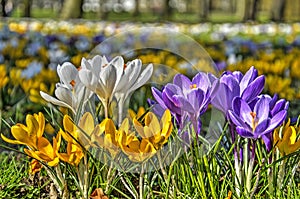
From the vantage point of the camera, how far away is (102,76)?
1662 millimetres

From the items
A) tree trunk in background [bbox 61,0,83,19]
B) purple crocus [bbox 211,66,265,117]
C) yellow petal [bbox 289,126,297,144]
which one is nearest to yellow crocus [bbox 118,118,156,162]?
purple crocus [bbox 211,66,265,117]

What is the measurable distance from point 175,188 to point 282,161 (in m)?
0.28

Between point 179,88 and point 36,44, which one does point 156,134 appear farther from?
point 36,44

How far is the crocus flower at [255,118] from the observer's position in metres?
1.55

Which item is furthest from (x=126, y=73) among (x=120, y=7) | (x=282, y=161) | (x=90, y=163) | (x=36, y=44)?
(x=120, y=7)

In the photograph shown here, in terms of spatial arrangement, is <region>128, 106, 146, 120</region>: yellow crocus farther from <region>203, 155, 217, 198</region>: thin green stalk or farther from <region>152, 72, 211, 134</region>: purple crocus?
<region>203, 155, 217, 198</region>: thin green stalk

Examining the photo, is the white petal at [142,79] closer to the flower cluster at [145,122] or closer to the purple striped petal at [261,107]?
the flower cluster at [145,122]

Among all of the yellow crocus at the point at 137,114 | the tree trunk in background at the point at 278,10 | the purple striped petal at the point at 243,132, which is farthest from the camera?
the tree trunk in background at the point at 278,10

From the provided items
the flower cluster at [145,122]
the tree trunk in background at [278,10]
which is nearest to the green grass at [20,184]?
the flower cluster at [145,122]

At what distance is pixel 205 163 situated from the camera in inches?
65.4

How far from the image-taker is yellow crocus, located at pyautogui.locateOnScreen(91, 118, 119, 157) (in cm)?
161

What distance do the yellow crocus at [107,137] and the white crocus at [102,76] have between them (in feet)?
0.29

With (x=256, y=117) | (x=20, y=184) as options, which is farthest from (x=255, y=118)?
(x=20, y=184)

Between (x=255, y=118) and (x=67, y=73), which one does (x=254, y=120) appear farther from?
(x=67, y=73)
